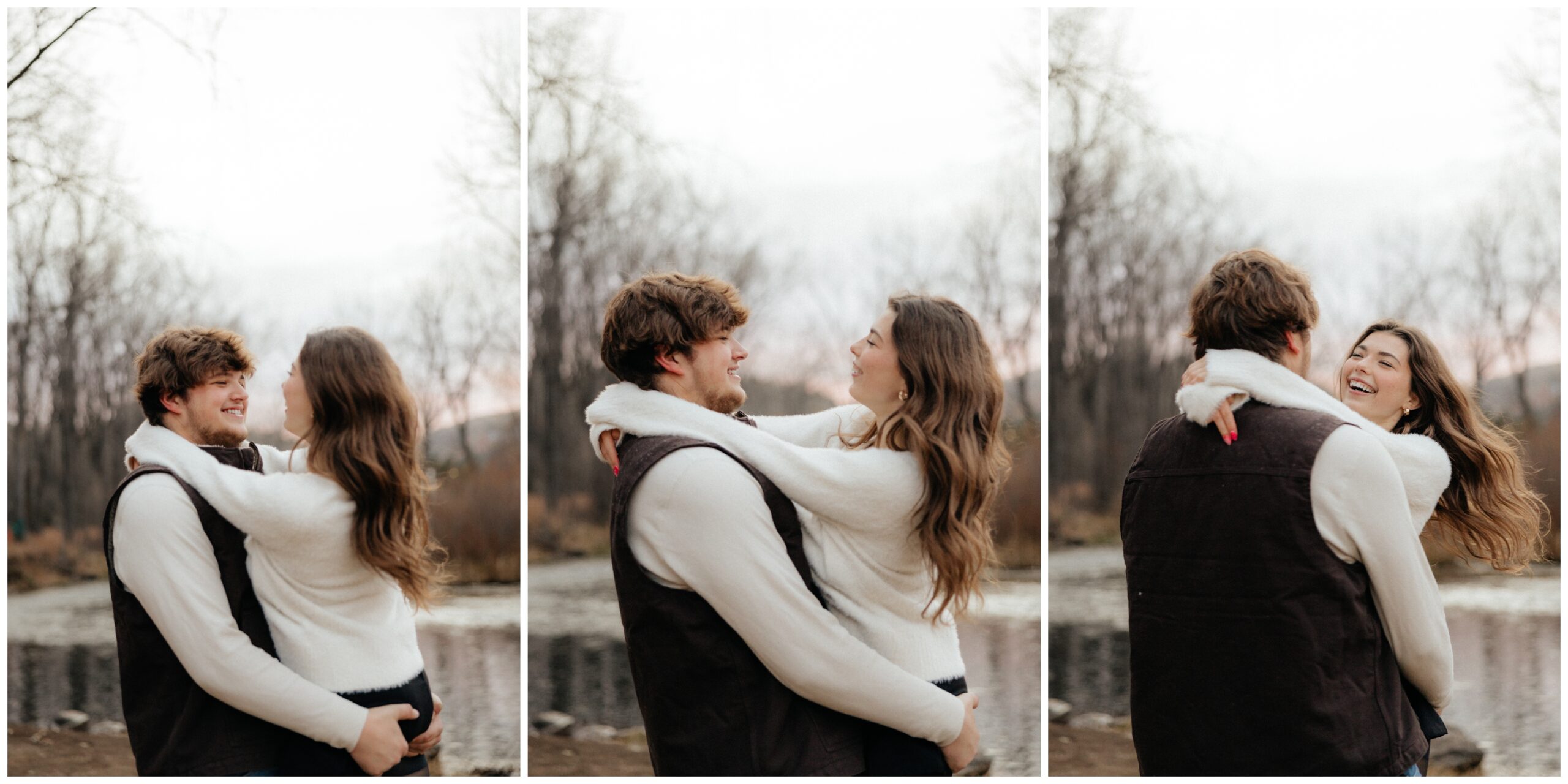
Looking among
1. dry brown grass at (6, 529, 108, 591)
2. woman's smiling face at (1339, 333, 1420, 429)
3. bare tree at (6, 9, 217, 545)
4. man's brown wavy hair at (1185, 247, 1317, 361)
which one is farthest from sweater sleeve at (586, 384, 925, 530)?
dry brown grass at (6, 529, 108, 591)

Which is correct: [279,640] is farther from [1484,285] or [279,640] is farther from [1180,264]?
[1484,285]

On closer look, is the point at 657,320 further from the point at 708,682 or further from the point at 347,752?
the point at 347,752

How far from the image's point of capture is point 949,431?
1954 mm

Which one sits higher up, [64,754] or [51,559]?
[51,559]

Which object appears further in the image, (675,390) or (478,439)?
(478,439)

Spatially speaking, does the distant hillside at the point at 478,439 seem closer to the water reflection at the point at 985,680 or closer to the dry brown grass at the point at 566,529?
the dry brown grass at the point at 566,529

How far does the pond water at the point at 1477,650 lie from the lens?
3594 mm

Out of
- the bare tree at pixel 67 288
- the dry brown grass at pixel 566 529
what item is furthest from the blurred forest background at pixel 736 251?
the bare tree at pixel 67 288

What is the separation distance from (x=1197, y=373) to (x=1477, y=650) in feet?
7.33

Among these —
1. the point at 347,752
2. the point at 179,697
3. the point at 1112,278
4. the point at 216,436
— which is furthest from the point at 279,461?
the point at 1112,278

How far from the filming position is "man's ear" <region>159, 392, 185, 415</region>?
2.26 metres

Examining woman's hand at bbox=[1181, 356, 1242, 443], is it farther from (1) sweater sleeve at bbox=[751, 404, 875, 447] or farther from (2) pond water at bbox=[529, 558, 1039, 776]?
(2) pond water at bbox=[529, 558, 1039, 776]

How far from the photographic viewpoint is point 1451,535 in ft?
8.14

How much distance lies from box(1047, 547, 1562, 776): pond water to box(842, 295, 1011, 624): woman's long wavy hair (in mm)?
1820
